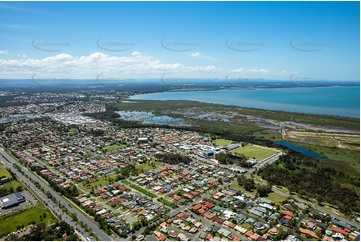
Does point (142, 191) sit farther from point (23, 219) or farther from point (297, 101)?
point (297, 101)

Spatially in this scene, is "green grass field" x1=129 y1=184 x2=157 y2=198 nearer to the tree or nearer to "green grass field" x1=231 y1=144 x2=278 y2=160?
the tree

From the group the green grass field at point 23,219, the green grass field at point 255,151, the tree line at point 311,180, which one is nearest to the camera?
the green grass field at point 23,219

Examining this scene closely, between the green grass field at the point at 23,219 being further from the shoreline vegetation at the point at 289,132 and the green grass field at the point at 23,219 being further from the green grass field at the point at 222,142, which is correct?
the green grass field at the point at 222,142

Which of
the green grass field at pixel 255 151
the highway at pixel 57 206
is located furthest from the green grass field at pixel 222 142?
the highway at pixel 57 206

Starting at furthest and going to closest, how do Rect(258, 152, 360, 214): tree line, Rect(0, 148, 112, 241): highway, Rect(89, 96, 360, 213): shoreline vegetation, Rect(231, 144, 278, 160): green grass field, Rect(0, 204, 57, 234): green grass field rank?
1. Rect(231, 144, 278, 160): green grass field
2. Rect(89, 96, 360, 213): shoreline vegetation
3. Rect(258, 152, 360, 214): tree line
4. Rect(0, 204, 57, 234): green grass field
5. Rect(0, 148, 112, 241): highway

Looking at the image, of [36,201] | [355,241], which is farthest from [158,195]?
[355,241]

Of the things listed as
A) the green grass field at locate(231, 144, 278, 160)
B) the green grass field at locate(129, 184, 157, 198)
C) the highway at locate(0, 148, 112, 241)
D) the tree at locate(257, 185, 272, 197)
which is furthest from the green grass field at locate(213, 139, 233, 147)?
the highway at locate(0, 148, 112, 241)
